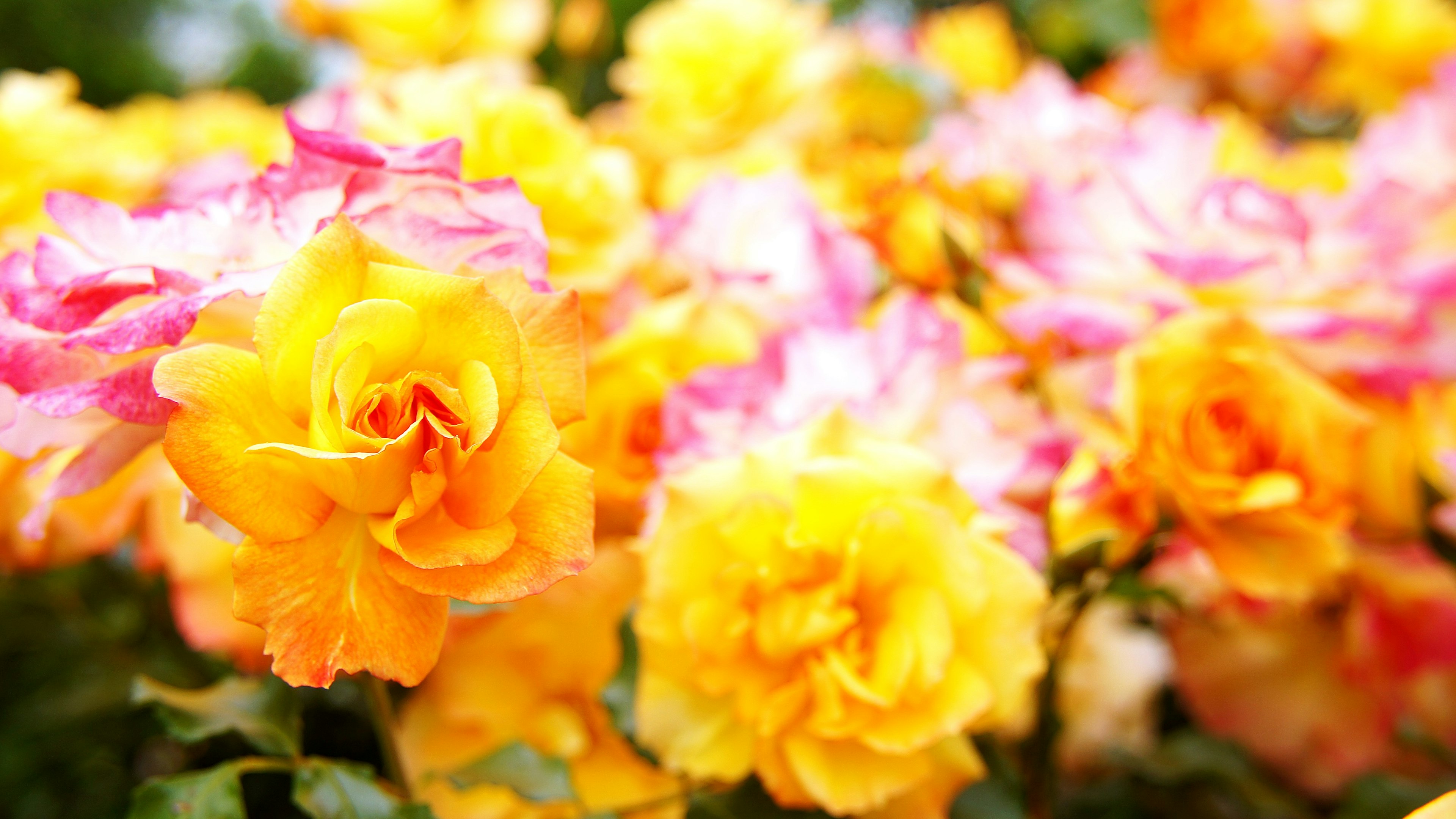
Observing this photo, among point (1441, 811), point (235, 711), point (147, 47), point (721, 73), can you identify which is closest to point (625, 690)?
point (235, 711)

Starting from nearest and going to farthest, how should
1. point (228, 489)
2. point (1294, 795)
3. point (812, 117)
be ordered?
point (228, 489), point (1294, 795), point (812, 117)

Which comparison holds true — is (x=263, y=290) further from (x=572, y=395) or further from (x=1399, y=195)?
(x=1399, y=195)

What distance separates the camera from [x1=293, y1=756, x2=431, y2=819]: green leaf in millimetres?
344

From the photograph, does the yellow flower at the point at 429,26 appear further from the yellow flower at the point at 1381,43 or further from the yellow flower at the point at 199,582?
the yellow flower at the point at 1381,43

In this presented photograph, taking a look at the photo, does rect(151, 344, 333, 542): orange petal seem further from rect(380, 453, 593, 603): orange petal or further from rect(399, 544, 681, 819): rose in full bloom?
rect(399, 544, 681, 819): rose in full bloom

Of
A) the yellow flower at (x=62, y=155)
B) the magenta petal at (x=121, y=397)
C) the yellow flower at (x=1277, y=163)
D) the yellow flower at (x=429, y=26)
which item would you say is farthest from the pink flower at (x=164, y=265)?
the yellow flower at (x=429, y=26)

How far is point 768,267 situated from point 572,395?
0.25 metres

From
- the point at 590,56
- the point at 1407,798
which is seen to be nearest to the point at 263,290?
the point at 1407,798

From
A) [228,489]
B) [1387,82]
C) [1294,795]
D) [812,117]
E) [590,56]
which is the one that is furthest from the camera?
[590,56]

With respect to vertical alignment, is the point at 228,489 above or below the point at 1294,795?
above

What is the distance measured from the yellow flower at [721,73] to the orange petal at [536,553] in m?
0.62

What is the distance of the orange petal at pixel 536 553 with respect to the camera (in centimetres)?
25

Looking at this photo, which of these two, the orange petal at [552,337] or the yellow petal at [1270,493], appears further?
the yellow petal at [1270,493]

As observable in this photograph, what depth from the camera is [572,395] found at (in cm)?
28
